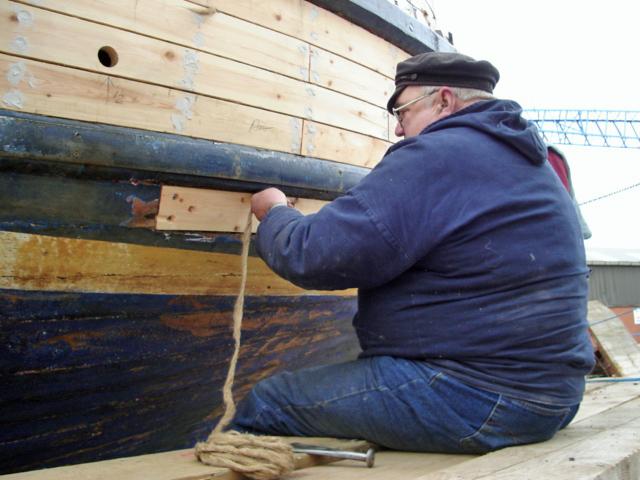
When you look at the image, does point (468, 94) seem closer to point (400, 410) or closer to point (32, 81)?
point (400, 410)

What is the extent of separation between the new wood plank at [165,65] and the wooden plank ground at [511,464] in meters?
1.09

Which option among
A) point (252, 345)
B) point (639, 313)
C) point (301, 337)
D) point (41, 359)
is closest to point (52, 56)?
point (41, 359)

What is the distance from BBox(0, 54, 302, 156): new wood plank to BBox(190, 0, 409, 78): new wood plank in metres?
0.32

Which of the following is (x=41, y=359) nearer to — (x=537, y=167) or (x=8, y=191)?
(x=8, y=191)

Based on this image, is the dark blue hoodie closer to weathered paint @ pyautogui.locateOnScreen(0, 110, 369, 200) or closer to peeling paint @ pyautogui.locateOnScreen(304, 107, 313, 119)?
weathered paint @ pyautogui.locateOnScreen(0, 110, 369, 200)

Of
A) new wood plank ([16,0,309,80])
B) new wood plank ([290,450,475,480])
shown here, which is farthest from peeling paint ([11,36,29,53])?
new wood plank ([290,450,475,480])

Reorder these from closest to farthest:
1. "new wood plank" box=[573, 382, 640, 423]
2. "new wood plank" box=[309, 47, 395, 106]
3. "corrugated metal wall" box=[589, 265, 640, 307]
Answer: "new wood plank" box=[309, 47, 395, 106] < "new wood plank" box=[573, 382, 640, 423] < "corrugated metal wall" box=[589, 265, 640, 307]

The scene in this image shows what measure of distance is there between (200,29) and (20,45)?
562 mm

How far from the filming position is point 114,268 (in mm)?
1959

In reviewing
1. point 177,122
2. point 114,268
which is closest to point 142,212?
point 114,268

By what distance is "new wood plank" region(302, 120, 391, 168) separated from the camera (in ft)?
7.88

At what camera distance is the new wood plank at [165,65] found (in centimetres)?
177

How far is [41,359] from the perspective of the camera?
74.9 inches

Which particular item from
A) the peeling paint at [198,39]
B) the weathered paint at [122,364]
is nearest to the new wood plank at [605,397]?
the weathered paint at [122,364]
